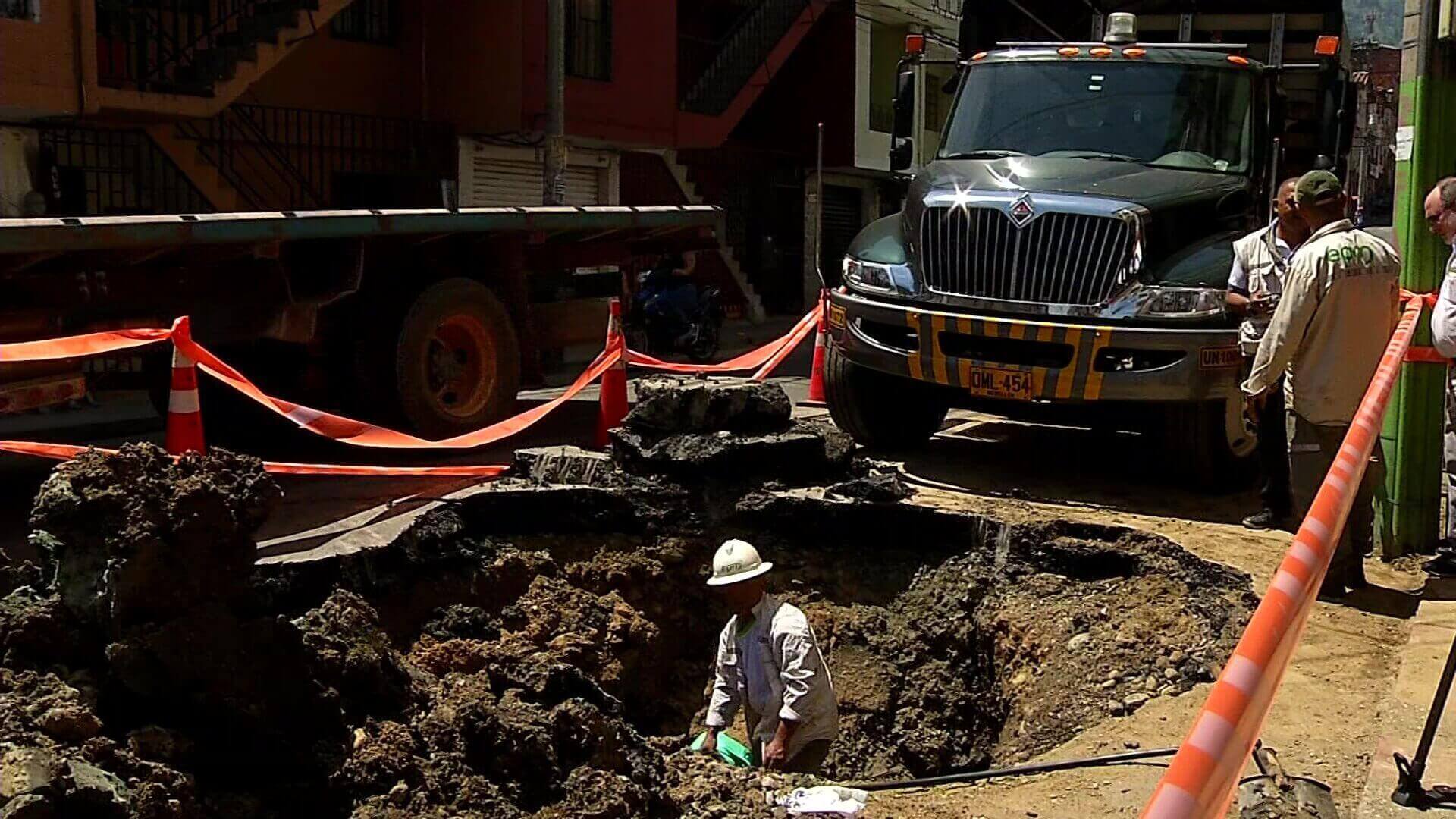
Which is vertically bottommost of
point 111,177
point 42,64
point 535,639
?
point 535,639

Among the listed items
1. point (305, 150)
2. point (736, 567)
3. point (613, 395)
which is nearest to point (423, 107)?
point (305, 150)

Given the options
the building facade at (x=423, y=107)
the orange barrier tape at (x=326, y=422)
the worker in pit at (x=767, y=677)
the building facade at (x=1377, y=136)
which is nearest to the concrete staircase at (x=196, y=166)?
the building facade at (x=423, y=107)

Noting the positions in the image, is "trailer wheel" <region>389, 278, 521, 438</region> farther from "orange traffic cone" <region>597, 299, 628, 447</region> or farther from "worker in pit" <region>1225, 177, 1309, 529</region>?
"worker in pit" <region>1225, 177, 1309, 529</region>

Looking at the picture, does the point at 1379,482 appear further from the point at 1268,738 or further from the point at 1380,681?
the point at 1268,738

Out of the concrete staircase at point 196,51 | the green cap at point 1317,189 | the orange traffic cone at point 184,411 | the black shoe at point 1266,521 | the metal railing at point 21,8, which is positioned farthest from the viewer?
the concrete staircase at point 196,51

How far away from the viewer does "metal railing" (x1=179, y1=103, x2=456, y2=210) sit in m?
15.2

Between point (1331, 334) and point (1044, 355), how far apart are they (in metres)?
2.47

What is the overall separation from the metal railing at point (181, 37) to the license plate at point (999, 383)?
9.29 metres

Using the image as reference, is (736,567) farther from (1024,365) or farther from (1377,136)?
(1377,136)

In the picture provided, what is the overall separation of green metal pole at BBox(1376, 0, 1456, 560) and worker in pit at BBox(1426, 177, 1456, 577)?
130 mm

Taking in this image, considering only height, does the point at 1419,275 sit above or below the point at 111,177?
below

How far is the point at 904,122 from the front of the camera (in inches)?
385

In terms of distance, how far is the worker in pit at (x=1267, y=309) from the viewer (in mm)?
7121

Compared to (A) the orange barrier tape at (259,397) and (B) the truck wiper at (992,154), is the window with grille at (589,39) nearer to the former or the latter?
(B) the truck wiper at (992,154)
